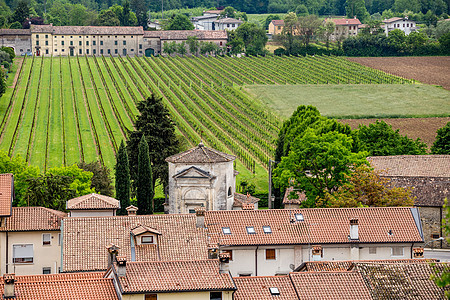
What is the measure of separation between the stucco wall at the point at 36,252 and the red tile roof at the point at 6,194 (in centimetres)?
155

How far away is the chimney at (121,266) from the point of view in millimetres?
49688

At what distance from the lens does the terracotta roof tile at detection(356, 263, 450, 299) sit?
51219 millimetres

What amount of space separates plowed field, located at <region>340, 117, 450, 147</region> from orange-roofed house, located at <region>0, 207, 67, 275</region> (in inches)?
2975

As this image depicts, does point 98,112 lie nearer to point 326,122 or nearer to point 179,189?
point 326,122

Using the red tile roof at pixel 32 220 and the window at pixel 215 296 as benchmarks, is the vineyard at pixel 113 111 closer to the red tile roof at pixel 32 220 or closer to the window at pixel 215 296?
the red tile roof at pixel 32 220

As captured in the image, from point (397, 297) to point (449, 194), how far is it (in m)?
38.4

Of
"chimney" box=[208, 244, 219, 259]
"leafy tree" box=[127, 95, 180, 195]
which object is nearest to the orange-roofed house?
"chimney" box=[208, 244, 219, 259]

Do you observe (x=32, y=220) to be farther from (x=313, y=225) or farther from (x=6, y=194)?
(x=313, y=225)

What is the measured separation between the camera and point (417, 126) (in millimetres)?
149000

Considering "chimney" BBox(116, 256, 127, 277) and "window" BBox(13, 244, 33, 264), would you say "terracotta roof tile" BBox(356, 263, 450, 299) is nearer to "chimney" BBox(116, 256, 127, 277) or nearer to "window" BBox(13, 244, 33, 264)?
"chimney" BBox(116, 256, 127, 277)

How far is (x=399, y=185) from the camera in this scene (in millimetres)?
90500

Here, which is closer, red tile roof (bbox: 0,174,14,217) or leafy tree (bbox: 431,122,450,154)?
red tile roof (bbox: 0,174,14,217)

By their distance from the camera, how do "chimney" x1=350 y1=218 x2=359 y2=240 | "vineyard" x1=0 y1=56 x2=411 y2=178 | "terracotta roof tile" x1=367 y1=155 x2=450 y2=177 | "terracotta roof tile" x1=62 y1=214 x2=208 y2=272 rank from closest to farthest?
Result: "terracotta roof tile" x1=62 y1=214 x2=208 y2=272, "chimney" x1=350 y1=218 x2=359 y2=240, "terracotta roof tile" x1=367 y1=155 x2=450 y2=177, "vineyard" x1=0 y1=56 x2=411 y2=178

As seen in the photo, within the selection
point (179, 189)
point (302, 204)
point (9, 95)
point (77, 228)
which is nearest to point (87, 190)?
point (179, 189)
